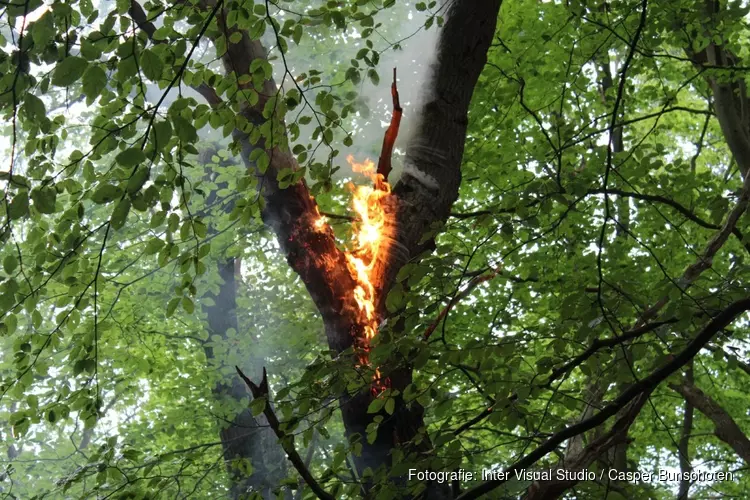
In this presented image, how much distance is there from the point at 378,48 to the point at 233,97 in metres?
5.82

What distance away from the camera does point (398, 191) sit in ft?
11.9

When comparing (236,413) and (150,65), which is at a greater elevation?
(236,413)

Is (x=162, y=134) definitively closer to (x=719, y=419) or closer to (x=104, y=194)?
(x=104, y=194)

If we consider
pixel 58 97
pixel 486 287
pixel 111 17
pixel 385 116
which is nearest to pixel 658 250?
pixel 486 287

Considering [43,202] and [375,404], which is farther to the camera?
[375,404]

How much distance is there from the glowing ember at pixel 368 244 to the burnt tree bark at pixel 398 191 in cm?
5

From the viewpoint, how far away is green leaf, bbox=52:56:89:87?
5.14ft

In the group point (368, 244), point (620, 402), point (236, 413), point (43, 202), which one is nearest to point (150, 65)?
point (43, 202)

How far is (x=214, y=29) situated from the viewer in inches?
104

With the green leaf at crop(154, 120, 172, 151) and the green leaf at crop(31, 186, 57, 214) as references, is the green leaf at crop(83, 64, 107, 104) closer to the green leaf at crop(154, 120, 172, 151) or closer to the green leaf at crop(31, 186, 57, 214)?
the green leaf at crop(154, 120, 172, 151)

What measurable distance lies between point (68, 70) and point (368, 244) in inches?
86.5

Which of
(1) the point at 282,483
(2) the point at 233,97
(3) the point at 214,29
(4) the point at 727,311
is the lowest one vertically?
(1) the point at 282,483

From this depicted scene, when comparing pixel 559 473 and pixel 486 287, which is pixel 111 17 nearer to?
pixel 559 473

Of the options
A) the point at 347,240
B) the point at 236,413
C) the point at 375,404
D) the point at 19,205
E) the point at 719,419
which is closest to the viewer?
the point at 19,205
